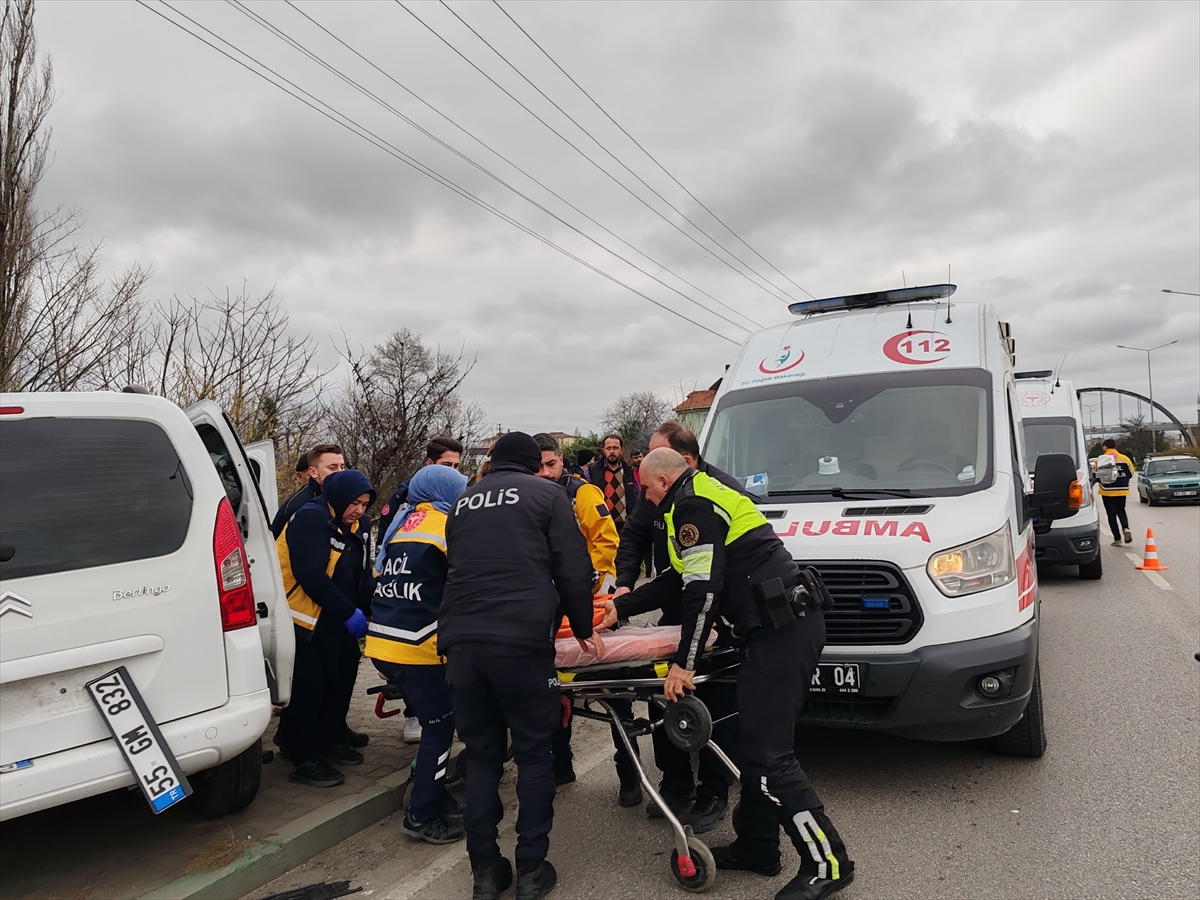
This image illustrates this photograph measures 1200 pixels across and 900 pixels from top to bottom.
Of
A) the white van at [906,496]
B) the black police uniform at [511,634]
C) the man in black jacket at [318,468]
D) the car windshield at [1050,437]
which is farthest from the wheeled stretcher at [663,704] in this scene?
the car windshield at [1050,437]

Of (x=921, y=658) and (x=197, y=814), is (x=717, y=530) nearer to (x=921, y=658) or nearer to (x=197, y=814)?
(x=921, y=658)

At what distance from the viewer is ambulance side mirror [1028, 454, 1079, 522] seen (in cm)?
514

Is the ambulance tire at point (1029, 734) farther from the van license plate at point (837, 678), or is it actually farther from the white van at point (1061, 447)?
the white van at point (1061, 447)

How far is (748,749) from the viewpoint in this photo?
3.46 metres

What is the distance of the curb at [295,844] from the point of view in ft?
11.2

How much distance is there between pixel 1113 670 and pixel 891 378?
328cm

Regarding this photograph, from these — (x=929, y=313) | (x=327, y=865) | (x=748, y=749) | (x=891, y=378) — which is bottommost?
(x=327, y=865)

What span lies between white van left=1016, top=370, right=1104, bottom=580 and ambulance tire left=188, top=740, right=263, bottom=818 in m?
8.48

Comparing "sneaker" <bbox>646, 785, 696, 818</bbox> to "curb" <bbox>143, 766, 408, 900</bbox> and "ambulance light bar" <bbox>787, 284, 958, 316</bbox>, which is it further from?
"ambulance light bar" <bbox>787, 284, 958, 316</bbox>

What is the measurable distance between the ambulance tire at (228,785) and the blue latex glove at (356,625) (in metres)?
0.75

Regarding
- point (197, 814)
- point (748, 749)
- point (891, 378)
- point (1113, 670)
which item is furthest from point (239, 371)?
point (1113, 670)

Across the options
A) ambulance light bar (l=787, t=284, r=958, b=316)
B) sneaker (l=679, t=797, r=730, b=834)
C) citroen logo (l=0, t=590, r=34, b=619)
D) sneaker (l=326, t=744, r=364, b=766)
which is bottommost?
sneaker (l=679, t=797, r=730, b=834)

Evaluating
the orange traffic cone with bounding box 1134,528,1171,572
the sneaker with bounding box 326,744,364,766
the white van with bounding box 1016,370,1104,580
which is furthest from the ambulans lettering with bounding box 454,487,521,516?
the orange traffic cone with bounding box 1134,528,1171,572

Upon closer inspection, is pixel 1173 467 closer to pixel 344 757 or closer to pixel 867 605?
pixel 867 605
